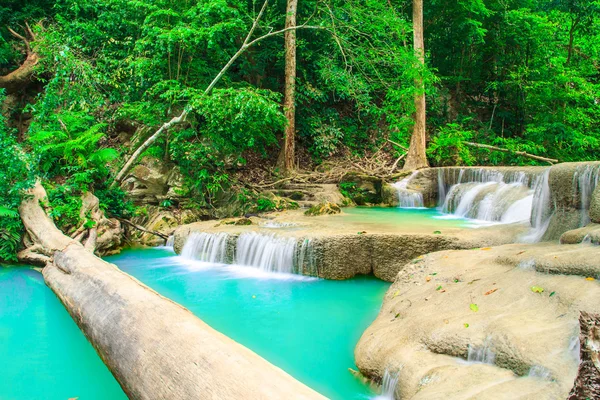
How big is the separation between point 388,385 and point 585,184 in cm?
418

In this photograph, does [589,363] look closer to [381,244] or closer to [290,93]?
[381,244]

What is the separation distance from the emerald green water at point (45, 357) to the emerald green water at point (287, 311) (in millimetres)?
1349

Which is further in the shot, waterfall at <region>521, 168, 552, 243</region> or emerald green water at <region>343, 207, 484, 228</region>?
emerald green water at <region>343, 207, 484, 228</region>

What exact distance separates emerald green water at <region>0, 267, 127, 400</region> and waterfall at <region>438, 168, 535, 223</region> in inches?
291

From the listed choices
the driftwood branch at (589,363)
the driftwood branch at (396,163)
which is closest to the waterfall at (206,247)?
the driftwood branch at (589,363)

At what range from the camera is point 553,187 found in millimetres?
5918

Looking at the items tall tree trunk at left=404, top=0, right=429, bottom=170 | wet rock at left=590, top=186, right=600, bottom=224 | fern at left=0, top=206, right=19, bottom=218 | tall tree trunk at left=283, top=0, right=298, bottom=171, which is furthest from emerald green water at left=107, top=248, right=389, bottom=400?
tall tree trunk at left=404, top=0, right=429, bottom=170

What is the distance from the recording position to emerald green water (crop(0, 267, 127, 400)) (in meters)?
3.56

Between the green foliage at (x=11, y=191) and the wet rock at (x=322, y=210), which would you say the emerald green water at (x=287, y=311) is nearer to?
the green foliage at (x=11, y=191)

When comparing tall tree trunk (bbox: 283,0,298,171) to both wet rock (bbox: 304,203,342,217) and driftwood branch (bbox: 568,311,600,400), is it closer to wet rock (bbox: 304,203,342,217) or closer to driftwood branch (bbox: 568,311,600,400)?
wet rock (bbox: 304,203,342,217)

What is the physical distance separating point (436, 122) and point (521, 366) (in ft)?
53.0

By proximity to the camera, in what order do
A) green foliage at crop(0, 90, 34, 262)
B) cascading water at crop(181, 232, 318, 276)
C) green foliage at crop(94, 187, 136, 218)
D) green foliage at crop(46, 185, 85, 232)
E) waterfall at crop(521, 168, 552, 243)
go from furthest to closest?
green foliage at crop(94, 187, 136, 218), green foliage at crop(46, 185, 85, 232), green foliage at crop(0, 90, 34, 262), cascading water at crop(181, 232, 318, 276), waterfall at crop(521, 168, 552, 243)

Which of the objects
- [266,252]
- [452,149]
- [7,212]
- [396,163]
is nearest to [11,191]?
[7,212]

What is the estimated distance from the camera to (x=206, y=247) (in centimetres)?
812
